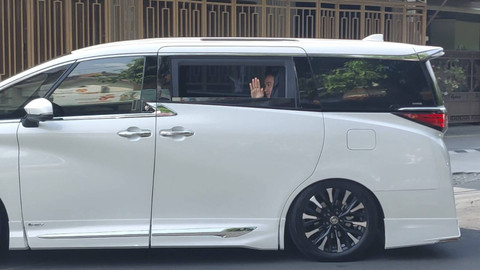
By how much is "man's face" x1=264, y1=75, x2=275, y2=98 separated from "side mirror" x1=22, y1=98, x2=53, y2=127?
1.82 m

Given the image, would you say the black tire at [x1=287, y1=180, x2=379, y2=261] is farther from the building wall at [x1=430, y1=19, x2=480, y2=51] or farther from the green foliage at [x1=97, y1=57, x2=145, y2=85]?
the building wall at [x1=430, y1=19, x2=480, y2=51]

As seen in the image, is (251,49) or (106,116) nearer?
(106,116)

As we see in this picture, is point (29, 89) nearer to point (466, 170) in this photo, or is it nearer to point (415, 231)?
point (415, 231)

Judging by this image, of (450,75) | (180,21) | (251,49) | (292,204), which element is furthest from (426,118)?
(450,75)

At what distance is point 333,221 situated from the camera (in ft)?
18.9

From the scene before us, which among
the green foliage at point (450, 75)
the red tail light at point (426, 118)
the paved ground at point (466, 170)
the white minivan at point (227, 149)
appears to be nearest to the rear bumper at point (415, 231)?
the white minivan at point (227, 149)

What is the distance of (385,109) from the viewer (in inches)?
227

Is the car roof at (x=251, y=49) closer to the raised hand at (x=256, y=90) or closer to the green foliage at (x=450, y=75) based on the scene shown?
the raised hand at (x=256, y=90)

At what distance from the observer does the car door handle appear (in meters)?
5.44

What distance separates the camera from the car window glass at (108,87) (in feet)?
18.2

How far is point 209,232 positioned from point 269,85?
1373 millimetres

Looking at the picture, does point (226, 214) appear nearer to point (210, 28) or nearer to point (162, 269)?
point (162, 269)

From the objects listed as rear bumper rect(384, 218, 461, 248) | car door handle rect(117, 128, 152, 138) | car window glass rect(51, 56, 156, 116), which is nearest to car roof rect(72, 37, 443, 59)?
car window glass rect(51, 56, 156, 116)

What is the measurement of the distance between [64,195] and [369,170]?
2587 mm
